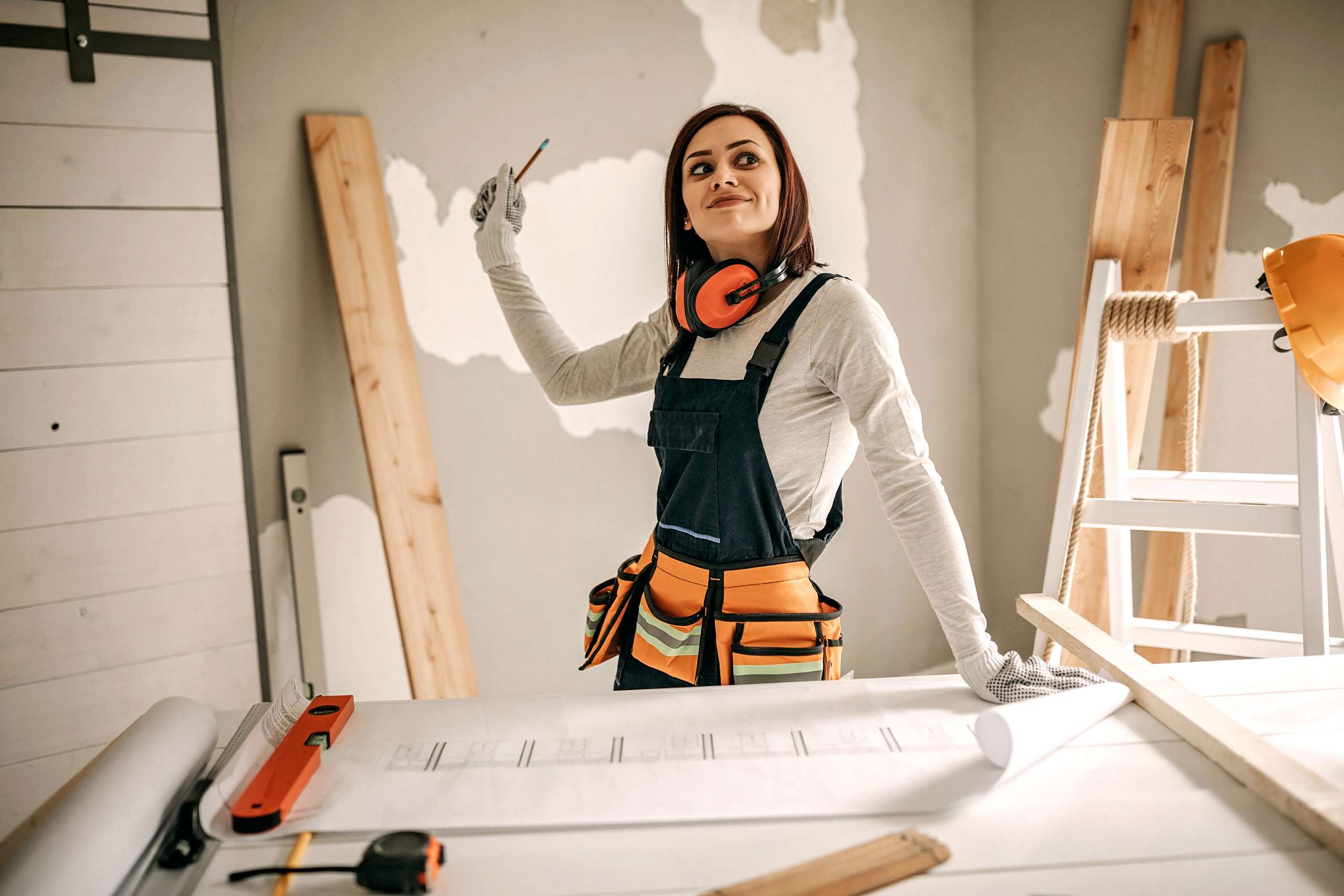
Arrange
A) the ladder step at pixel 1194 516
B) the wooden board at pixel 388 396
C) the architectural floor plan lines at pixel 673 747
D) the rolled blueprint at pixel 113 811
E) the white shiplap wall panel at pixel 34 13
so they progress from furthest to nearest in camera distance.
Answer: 1. the wooden board at pixel 388 396
2. the white shiplap wall panel at pixel 34 13
3. the ladder step at pixel 1194 516
4. the architectural floor plan lines at pixel 673 747
5. the rolled blueprint at pixel 113 811

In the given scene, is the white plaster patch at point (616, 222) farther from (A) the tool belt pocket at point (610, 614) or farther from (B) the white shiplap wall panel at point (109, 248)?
(A) the tool belt pocket at point (610, 614)

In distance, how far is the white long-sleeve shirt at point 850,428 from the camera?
1236 millimetres

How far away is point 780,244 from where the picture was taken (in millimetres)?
1550

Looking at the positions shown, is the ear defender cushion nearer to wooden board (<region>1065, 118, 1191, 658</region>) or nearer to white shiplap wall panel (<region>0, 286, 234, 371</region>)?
wooden board (<region>1065, 118, 1191, 658</region>)

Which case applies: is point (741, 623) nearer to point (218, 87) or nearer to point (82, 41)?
point (218, 87)

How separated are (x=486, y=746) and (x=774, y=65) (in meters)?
2.30

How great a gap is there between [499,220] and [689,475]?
2.46ft

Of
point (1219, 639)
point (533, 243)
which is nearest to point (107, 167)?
point (533, 243)

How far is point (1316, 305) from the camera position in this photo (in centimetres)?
145

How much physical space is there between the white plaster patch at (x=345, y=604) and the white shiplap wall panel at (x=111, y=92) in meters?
0.92

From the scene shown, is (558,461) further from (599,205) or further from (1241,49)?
(1241,49)

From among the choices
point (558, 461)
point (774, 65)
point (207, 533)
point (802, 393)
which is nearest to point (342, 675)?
point (207, 533)

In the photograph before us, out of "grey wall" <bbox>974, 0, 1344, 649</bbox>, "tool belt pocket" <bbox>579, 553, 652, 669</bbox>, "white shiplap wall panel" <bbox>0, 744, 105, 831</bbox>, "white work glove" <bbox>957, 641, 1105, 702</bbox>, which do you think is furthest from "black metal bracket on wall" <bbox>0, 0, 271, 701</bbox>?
"grey wall" <bbox>974, 0, 1344, 649</bbox>

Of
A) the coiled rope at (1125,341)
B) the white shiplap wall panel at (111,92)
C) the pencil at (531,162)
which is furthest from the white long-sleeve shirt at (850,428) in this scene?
the white shiplap wall panel at (111,92)
